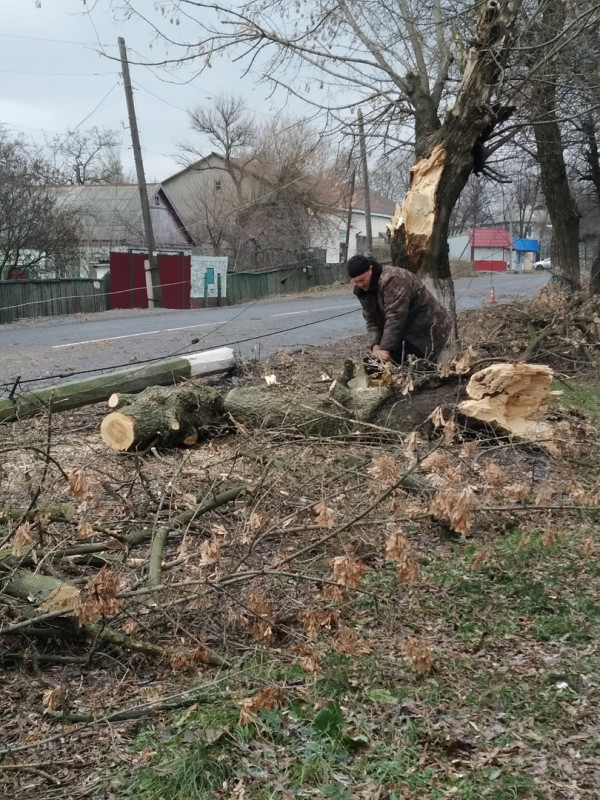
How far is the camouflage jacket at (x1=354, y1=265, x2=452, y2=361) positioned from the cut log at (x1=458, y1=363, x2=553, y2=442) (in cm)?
85

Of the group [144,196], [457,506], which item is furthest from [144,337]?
[144,196]

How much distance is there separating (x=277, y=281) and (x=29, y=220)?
39.6 ft

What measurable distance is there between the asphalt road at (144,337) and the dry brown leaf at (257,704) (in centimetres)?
512

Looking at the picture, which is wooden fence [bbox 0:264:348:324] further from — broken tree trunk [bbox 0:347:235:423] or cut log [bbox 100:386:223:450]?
cut log [bbox 100:386:223:450]

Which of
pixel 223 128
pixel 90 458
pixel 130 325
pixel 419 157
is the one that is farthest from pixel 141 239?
pixel 90 458

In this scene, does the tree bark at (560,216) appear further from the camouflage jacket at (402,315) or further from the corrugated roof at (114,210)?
the corrugated roof at (114,210)

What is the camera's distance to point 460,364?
6.25 meters

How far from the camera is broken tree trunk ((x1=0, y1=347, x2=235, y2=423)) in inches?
252

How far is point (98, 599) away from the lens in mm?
2916

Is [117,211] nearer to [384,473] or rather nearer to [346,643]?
[384,473]

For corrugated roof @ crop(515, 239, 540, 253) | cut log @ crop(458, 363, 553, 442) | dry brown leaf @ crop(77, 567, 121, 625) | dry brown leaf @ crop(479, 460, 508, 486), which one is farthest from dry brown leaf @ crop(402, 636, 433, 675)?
corrugated roof @ crop(515, 239, 540, 253)

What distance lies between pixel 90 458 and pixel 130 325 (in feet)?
37.1

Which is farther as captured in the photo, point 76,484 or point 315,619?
point 315,619

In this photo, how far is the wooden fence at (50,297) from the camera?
21.2 meters
